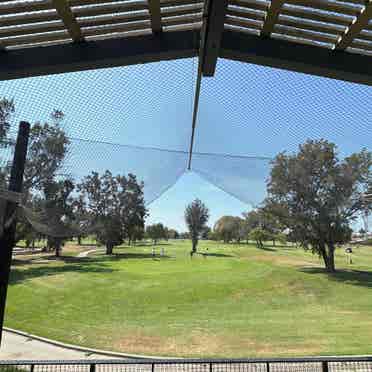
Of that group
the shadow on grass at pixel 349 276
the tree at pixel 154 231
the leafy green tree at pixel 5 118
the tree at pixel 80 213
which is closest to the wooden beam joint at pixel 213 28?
the leafy green tree at pixel 5 118

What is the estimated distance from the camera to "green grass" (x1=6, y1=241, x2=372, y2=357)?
7.32 m

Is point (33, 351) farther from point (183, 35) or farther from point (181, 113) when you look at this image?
point (183, 35)

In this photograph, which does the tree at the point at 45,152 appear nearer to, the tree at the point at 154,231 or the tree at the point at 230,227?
the tree at the point at 154,231

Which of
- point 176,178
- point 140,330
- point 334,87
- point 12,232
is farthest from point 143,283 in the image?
point 334,87

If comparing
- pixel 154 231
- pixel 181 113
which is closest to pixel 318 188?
pixel 181 113

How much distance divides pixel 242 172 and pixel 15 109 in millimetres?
3521

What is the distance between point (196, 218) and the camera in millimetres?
42719

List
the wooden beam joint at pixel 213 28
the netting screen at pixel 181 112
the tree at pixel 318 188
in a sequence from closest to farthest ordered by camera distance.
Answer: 1. the wooden beam joint at pixel 213 28
2. the netting screen at pixel 181 112
3. the tree at pixel 318 188

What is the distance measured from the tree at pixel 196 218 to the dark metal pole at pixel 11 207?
37988mm

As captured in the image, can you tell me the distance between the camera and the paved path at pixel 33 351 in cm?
627

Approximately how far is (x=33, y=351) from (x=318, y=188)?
9.43 meters

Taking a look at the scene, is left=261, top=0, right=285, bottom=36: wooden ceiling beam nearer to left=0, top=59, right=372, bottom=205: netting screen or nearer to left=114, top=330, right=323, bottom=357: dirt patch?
left=0, top=59, right=372, bottom=205: netting screen

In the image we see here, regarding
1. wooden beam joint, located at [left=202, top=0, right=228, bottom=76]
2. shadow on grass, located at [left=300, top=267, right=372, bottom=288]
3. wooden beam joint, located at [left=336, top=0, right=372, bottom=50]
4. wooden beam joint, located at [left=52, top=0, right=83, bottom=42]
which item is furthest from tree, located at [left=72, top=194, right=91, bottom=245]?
shadow on grass, located at [left=300, top=267, right=372, bottom=288]

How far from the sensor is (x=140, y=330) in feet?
28.6
